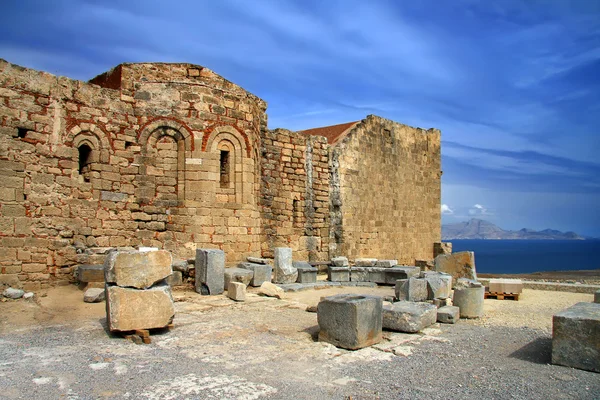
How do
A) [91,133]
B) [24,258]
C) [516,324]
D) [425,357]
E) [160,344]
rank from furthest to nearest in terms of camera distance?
1. [91,133]
2. [24,258]
3. [516,324]
4. [160,344]
5. [425,357]

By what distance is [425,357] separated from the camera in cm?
620

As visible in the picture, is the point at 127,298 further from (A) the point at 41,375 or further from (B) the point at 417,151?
(B) the point at 417,151

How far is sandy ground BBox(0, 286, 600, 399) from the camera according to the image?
4.96 meters

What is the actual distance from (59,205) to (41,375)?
597 cm

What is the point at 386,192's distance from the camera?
1902 centimetres

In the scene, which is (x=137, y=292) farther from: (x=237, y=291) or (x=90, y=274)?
(x=90, y=274)

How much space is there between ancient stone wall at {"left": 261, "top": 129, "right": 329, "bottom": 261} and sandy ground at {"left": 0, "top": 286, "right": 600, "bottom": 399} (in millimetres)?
6546

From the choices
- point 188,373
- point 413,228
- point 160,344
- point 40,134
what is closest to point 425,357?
point 188,373

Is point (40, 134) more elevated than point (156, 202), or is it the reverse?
point (40, 134)

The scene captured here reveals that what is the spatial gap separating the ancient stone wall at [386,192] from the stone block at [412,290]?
266 inches

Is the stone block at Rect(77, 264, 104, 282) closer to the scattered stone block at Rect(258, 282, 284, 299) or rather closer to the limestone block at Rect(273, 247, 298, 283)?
the scattered stone block at Rect(258, 282, 284, 299)

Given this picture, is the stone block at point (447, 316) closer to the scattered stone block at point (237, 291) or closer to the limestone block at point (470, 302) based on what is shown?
the limestone block at point (470, 302)

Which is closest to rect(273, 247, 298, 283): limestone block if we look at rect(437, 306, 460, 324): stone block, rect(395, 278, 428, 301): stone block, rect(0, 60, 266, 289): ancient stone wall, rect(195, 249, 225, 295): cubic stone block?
rect(0, 60, 266, 289): ancient stone wall

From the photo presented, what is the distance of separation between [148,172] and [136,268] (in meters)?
5.34
